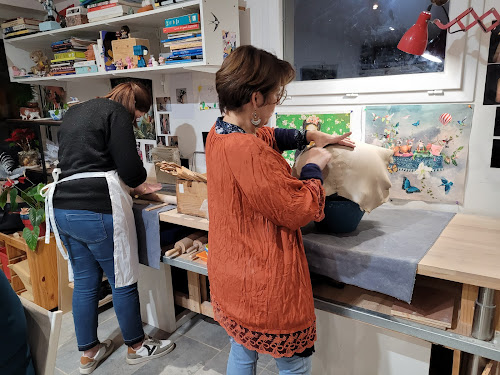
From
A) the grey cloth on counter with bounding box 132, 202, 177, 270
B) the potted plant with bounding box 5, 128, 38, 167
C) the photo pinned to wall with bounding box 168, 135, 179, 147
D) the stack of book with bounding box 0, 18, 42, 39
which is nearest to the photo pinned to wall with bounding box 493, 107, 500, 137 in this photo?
the grey cloth on counter with bounding box 132, 202, 177, 270

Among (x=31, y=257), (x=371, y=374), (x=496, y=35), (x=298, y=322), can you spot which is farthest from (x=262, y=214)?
(x=31, y=257)

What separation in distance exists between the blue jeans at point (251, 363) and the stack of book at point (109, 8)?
73.9 inches

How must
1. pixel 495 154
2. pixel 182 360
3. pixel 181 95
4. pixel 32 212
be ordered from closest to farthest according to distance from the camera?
1. pixel 495 154
2. pixel 182 360
3. pixel 32 212
4. pixel 181 95

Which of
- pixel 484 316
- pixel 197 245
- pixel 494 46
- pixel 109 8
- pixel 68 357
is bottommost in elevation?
pixel 68 357

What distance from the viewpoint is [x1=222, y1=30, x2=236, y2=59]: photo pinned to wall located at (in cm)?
196

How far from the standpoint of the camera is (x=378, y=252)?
125 cm

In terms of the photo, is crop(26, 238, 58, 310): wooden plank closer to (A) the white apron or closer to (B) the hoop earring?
(A) the white apron

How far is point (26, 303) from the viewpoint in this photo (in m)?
1.11

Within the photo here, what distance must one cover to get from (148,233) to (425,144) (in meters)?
1.37

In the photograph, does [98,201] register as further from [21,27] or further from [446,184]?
[21,27]

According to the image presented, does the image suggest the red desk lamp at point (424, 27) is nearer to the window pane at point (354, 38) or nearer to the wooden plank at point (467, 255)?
the window pane at point (354, 38)

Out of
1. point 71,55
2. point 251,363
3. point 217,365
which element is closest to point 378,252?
point 251,363

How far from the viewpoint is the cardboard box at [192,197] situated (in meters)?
1.75

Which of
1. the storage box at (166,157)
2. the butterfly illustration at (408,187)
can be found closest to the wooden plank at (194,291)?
the storage box at (166,157)
